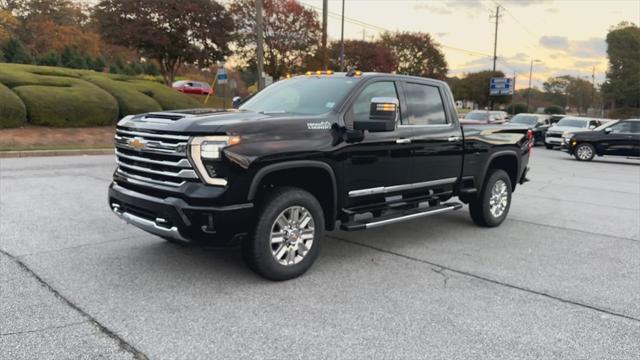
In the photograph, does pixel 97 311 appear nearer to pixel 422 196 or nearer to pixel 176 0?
pixel 422 196

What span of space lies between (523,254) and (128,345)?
4.48m

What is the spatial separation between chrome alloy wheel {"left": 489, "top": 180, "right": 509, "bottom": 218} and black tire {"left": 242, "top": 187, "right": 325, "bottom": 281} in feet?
11.4

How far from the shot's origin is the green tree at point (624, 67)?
74856 millimetres

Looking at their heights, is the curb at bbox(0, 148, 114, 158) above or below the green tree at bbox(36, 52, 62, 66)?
below

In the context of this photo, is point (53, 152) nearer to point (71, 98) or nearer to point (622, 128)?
point (71, 98)

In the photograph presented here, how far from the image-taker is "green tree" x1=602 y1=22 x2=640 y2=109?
7486cm

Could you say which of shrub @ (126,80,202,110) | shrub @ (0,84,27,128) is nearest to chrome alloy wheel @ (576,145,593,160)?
shrub @ (126,80,202,110)

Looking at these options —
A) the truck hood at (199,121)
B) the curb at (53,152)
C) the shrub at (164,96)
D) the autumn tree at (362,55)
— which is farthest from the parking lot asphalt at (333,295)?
the autumn tree at (362,55)

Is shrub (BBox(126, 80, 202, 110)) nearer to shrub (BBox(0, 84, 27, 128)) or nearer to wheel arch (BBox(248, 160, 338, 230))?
shrub (BBox(0, 84, 27, 128))

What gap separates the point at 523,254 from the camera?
6008 mm

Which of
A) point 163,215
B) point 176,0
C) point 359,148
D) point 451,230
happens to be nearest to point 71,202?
point 163,215

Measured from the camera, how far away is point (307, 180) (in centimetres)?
500

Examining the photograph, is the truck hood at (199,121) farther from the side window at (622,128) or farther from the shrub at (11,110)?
the side window at (622,128)

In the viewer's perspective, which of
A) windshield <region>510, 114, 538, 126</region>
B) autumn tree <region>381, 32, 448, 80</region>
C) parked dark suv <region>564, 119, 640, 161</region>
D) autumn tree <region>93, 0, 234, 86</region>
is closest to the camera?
parked dark suv <region>564, 119, 640, 161</region>
